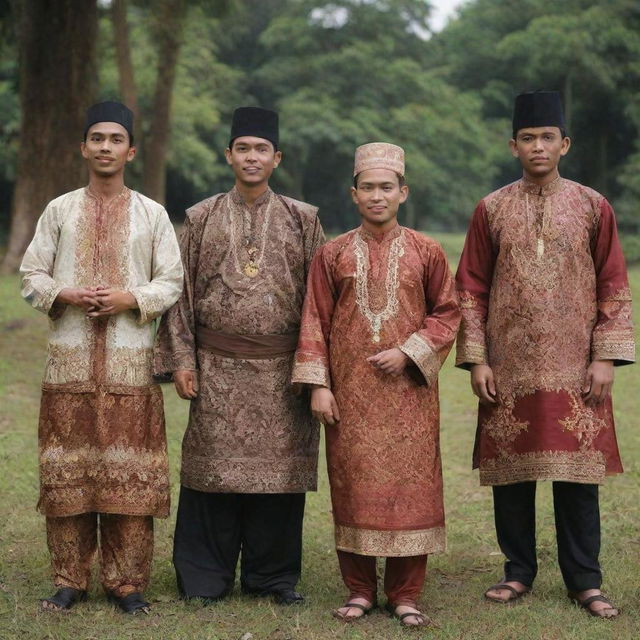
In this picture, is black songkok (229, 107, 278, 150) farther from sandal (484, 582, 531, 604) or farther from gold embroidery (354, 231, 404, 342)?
sandal (484, 582, 531, 604)

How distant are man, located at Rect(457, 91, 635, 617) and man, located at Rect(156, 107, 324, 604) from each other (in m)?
0.78

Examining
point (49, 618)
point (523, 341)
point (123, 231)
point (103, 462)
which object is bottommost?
point (49, 618)

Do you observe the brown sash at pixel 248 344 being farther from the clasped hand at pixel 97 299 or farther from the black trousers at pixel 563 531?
the black trousers at pixel 563 531

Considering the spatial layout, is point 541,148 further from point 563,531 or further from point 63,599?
point 63,599

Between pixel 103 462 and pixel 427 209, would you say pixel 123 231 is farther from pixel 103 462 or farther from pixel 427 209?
pixel 427 209

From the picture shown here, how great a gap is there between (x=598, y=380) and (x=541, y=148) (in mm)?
1020

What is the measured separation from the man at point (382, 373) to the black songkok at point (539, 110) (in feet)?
1.87

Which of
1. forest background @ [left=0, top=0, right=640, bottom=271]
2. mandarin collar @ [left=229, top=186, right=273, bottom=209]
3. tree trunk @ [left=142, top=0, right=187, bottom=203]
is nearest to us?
mandarin collar @ [left=229, top=186, right=273, bottom=209]

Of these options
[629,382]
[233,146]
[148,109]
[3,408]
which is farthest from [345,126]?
[233,146]

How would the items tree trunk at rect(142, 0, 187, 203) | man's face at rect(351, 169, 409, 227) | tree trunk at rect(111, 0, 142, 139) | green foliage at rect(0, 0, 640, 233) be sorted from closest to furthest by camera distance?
man's face at rect(351, 169, 409, 227) < tree trunk at rect(111, 0, 142, 139) < tree trunk at rect(142, 0, 187, 203) < green foliage at rect(0, 0, 640, 233)

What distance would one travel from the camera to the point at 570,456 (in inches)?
→ 171

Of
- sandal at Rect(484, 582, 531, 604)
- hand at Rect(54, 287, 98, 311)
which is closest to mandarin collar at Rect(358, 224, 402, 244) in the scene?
hand at Rect(54, 287, 98, 311)

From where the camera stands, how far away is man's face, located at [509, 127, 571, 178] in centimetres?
437

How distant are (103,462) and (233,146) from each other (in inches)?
58.4
